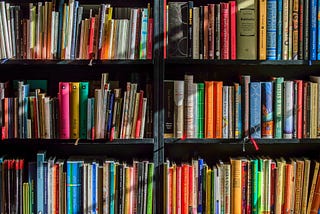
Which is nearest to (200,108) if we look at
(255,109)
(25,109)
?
(255,109)

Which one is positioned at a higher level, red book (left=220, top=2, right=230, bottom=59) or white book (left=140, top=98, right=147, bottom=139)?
red book (left=220, top=2, right=230, bottom=59)

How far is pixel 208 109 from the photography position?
8.39 feet

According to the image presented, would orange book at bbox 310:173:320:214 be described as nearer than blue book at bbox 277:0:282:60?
No

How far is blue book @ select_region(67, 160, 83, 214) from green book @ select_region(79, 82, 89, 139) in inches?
5.7

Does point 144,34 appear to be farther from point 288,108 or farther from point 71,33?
point 288,108

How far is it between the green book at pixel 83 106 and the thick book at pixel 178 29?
1.37 feet

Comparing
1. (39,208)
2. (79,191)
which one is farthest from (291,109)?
(39,208)

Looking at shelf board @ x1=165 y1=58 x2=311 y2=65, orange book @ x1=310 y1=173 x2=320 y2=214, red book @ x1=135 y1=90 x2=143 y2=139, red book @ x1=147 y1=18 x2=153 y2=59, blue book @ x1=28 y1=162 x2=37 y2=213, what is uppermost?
red book @ x1=147 y1=18 x2=153 y2=59

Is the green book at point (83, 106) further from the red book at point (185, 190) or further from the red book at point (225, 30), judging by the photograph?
the red book at point (225, 30)

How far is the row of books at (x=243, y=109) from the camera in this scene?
255 cm

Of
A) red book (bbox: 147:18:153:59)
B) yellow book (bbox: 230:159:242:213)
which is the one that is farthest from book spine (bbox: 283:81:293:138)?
red book (bbox: 147:18:153:59)

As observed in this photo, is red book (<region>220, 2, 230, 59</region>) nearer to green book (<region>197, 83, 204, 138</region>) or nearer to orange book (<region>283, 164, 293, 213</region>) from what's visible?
green book (<region>197, 83, 204, 138</region>)

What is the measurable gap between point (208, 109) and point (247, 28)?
1.36 ft

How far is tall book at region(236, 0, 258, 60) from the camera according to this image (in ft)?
8.25
